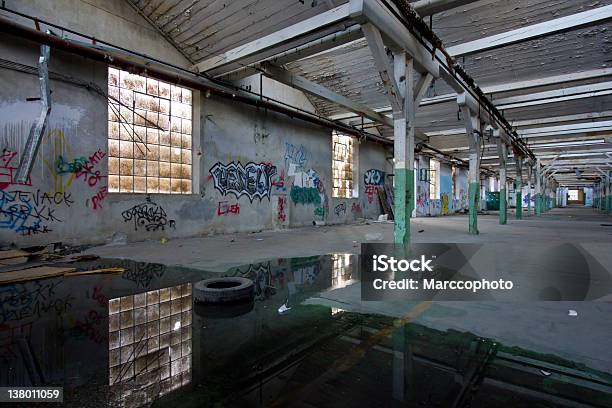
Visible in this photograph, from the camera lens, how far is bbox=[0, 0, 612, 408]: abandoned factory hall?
2.17 m

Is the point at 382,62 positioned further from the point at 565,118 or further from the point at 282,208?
the point at 565,118

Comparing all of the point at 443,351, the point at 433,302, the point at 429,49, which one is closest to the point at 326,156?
the point at 429,49

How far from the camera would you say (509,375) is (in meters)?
2.11

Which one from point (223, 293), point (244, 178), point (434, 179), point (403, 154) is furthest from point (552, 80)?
point (434, 179)

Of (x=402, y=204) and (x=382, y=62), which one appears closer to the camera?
(x=382, y=62)

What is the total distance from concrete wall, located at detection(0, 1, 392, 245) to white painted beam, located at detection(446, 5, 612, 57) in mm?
6415

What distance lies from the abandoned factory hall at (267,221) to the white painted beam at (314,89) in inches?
2.7

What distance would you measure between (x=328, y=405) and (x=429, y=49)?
6289 millimetres

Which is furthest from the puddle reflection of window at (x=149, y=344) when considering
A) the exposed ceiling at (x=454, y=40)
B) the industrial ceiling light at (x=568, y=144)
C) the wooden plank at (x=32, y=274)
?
the industrial ceiling light at (x=568, y=144)

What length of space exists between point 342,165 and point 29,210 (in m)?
12.0

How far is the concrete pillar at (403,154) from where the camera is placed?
5445 mm

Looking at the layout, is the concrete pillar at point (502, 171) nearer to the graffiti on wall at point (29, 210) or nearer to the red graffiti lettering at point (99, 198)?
the red graffiti lettering at point (99, 198)

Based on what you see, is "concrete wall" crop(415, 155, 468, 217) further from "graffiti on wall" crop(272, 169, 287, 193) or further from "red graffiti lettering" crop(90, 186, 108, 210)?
"red graffiti lettering" crop(90, 186, 108, 210)

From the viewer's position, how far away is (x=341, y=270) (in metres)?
5.22
